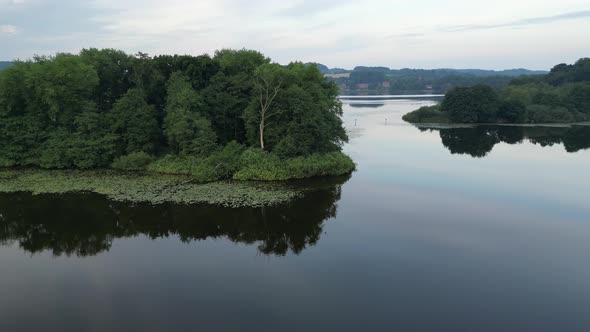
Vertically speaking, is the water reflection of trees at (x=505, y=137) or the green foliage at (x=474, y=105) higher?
the green foliage at (x=474, y=105)

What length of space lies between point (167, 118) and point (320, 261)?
77.4ft

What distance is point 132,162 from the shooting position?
3531 cm

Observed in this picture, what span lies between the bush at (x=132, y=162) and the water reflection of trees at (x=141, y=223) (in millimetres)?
8067

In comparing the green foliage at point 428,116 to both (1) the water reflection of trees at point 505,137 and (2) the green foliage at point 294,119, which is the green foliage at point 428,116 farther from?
(2) the green foliage at point 294,119

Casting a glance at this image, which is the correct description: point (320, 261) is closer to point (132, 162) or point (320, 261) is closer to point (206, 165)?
point (206, 165)

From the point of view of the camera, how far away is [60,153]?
116 feet

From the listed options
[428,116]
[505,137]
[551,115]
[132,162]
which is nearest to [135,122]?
[132,162]

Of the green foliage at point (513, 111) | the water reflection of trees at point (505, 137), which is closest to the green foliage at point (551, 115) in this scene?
the green foliage at point (513, 111)

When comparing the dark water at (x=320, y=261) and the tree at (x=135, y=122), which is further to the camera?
the tree at (x=135, y=122)

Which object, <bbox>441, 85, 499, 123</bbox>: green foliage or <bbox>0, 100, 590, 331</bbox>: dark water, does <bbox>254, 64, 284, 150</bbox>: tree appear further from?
<bbox>441, 85, 499, 123</bbox>: green foliage

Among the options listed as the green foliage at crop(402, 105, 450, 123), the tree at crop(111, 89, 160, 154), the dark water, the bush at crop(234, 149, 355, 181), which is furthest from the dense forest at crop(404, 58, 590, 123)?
the tree at crop(111, 89, 160, 154)

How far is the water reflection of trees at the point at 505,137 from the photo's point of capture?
161 ft

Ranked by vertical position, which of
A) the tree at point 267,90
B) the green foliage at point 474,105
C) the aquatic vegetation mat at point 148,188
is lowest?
the aquatic vegetation mat at point 148,188

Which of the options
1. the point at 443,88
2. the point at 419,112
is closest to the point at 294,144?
the point at 419,112
